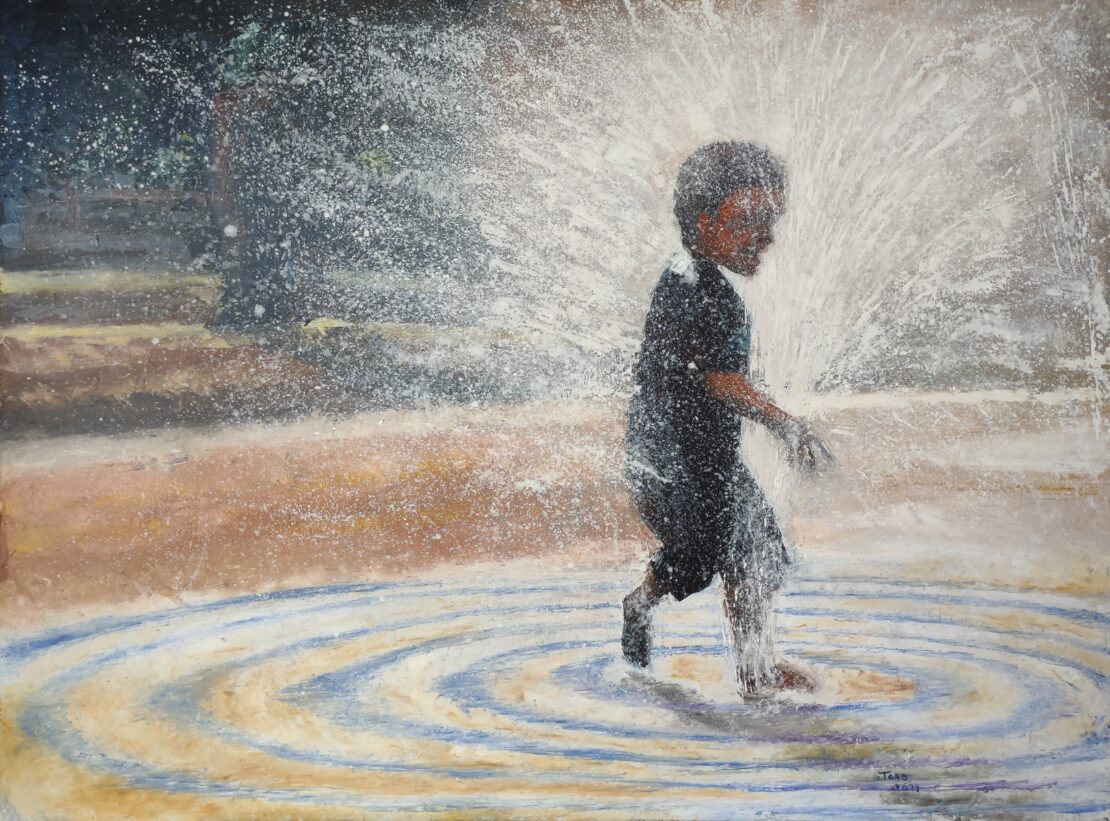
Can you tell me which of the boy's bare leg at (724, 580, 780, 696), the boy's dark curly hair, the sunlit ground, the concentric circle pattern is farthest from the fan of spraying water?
the concentric circle pattern

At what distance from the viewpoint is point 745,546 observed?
1.65 meters

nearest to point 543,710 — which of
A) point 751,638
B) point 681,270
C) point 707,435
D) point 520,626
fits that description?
point 520,626

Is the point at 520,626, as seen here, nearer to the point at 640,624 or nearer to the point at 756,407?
the point at 640,624

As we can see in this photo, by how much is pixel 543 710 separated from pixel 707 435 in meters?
0.56

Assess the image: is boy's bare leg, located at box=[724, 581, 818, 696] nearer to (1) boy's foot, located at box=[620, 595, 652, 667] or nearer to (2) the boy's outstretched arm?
(1) boy's foot, located at box=[620, 595, 652, 667]

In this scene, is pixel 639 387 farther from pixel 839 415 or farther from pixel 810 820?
pixel 810 820

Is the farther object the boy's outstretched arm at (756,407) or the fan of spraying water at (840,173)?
the fan of spraying water at (840,173)

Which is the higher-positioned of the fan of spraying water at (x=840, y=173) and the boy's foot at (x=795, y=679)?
the fan of spraying water at (x=840, y=173)

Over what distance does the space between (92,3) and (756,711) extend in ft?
5.74

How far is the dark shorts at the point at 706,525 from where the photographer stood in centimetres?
163

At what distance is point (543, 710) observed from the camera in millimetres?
1632

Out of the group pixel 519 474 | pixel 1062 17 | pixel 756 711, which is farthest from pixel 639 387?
pixel 1062 17

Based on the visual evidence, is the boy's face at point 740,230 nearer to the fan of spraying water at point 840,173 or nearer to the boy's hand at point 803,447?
the fan of spraying water at point 840,173

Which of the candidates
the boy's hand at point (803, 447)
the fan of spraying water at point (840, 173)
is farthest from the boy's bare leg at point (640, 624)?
the fan of spraying water at point (840, 173)
